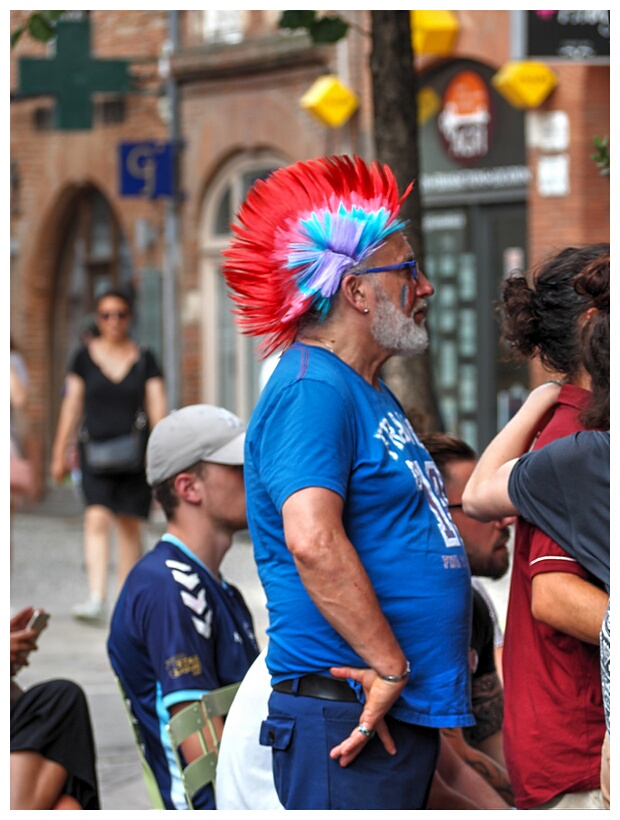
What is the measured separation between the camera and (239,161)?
1645 centimetres

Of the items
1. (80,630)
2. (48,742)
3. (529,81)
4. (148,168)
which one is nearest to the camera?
(48,742)

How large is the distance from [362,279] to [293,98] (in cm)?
1271

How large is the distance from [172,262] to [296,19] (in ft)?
35.3

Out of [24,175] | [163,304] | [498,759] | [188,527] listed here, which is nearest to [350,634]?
[188,527]

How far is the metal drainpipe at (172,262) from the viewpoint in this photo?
17.0 metres

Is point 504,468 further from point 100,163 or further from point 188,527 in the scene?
point 100,163

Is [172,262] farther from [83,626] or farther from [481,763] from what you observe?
[481,763]

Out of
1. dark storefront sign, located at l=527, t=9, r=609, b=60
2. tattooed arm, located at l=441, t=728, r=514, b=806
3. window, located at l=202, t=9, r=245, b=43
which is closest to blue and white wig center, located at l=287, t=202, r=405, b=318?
tattooed arm, located at l=441, t=728, r=514, b=806

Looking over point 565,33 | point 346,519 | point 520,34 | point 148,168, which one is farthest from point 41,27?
point 148,168

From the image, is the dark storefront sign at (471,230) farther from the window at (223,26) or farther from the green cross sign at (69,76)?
the green cross sign at (69,76)

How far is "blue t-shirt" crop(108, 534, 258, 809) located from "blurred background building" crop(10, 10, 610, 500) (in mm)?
6594

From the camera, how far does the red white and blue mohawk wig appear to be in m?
3.12

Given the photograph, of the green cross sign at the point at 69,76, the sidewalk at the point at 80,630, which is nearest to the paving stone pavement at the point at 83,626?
the sidewalk at the point at 80,630

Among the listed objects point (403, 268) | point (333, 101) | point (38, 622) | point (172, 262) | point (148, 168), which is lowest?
point (38, 622)
